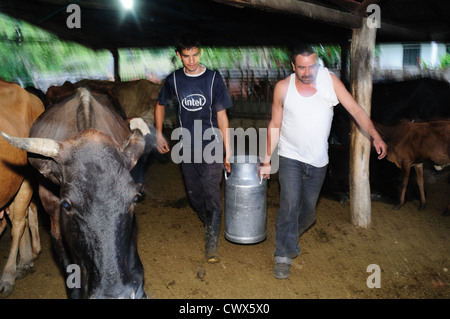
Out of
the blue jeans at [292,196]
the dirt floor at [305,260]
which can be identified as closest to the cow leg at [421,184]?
the dirt floor at [305,260]

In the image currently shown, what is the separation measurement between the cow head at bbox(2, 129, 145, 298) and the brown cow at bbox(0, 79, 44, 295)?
1134mm

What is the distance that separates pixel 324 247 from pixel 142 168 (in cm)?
472

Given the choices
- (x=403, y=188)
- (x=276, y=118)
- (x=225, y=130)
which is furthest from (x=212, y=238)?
(x=403, y=188)

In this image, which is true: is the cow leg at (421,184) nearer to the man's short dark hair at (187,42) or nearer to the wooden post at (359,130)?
the wooden post at (359,130)

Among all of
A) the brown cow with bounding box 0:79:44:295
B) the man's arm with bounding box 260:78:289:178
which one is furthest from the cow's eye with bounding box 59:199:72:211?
the man's arm with bounding box 260:78:289:178

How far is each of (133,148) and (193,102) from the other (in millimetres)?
1188

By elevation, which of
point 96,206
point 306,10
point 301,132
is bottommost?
point 96,206

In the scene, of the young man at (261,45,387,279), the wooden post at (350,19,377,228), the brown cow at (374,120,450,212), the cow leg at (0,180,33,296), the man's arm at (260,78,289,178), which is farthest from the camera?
the brown cow at (374,120,450,212)

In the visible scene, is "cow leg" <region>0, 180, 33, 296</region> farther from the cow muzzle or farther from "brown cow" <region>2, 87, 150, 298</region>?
the cow muzzle

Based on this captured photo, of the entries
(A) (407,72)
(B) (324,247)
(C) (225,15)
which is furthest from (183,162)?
(A) (407,72)

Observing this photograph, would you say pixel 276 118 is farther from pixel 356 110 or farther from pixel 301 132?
pixel 356 110

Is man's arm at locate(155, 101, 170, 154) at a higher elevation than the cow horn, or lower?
lower

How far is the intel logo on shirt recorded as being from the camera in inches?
148

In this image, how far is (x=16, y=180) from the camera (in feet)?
11.7
